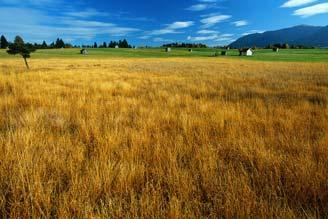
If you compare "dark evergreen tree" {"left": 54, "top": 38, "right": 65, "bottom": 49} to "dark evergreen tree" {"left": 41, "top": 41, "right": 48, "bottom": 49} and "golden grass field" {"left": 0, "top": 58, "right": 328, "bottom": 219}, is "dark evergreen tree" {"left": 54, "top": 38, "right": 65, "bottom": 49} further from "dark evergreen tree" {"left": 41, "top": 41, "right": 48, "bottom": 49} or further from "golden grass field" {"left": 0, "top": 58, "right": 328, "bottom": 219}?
Answer: "golden grass field" {"left": 0, "top": 58, "right": 328, "bottom": 219}

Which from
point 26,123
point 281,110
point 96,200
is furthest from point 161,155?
point 281,110

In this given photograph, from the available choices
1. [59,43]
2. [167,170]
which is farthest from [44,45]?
[167,170]

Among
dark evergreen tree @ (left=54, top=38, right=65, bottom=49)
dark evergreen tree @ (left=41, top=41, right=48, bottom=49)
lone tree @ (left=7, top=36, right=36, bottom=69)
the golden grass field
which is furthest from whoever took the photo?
dark evergreen tree @ (left=54, top=38, right=65, bottom=49)

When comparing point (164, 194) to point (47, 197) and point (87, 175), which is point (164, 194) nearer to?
point (87, 175)

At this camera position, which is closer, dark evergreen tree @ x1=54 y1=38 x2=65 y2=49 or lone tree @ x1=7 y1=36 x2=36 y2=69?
lone tree @ x1=7 y1=36 x2=36 y2=69

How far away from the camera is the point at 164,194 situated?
9.88 ft

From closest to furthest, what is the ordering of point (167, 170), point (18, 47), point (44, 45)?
point (167, 170) → point (18, 47) → point (44, 45)

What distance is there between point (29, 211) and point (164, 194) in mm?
1272

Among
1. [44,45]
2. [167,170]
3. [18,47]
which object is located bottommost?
[167,170]

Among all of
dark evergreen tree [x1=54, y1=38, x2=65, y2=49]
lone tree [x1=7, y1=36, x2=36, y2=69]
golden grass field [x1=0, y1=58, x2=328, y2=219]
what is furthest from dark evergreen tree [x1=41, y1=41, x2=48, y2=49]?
golden grass field [x1=0, y1=58, x2=328, y2=219]

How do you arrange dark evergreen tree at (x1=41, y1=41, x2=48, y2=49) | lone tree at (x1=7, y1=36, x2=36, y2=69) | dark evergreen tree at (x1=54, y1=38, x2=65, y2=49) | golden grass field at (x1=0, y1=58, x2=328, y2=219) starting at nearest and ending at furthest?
1. golden grass field at (x1=0, y1=58, x2=328, y2=219)
2. lone tree at (x1=7, y1=36, x2=36, y2=69)
3. dark evergreen tree at (x1=41, y1=41, x2=48, y2=49)
4. dark evergreen tree at (x1=54, y1=38, x2=65, y2=49)

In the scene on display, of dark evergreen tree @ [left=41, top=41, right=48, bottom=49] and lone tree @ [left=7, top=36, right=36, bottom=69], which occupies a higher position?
dark evergreen tree @ [left=41, top=41, right=48, bottom=49]

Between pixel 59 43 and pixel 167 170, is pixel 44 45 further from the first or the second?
pixel 167 170

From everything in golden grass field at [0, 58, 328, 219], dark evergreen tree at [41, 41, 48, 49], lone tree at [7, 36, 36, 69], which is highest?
dark evergreen tree at [41, 41, 48, 49]
